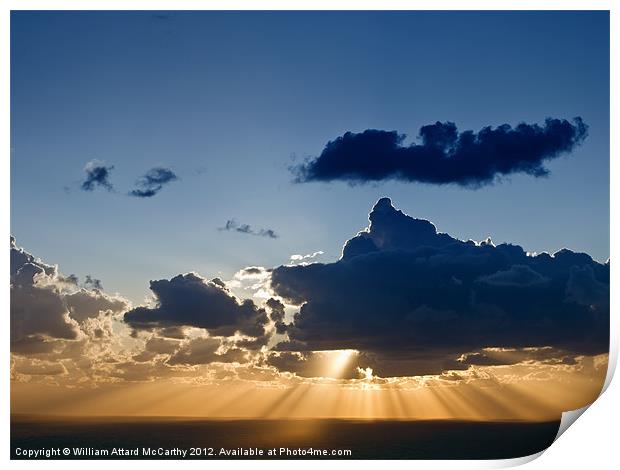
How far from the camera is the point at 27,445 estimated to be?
1451cm

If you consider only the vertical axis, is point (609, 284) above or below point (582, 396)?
above
